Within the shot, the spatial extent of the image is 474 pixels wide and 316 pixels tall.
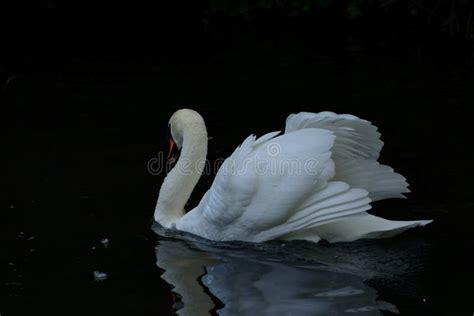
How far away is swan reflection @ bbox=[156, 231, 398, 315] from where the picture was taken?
5.90 m

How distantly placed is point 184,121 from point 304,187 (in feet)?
5.25

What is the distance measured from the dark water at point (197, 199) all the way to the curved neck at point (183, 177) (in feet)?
0.85

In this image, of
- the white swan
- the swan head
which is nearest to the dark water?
the white swan

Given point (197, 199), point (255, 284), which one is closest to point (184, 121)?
point (197, 199)

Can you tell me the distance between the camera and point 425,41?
1838 centimetres

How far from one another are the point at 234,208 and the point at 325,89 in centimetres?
665

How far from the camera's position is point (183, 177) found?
320 inches

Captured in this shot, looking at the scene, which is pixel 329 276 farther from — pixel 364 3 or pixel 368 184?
pixel 364 3

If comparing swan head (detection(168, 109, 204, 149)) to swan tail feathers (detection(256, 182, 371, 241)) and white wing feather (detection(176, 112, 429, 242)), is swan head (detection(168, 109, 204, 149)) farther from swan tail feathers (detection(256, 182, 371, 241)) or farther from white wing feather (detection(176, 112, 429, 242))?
swan tail feathers (detection(256, 182, 371, 241))

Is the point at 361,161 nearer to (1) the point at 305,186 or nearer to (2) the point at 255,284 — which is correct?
(1) the point at 305,186

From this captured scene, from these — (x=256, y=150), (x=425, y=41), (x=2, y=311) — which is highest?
(x=425, y=41)

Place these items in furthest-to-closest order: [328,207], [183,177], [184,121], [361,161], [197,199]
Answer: [197,199] → [183,177] → [184,121] → [361,161] → [328,207]

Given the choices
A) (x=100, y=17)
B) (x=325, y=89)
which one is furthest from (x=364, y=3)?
(x=325, y=89)

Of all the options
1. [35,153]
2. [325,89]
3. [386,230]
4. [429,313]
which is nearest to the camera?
[429,313]
